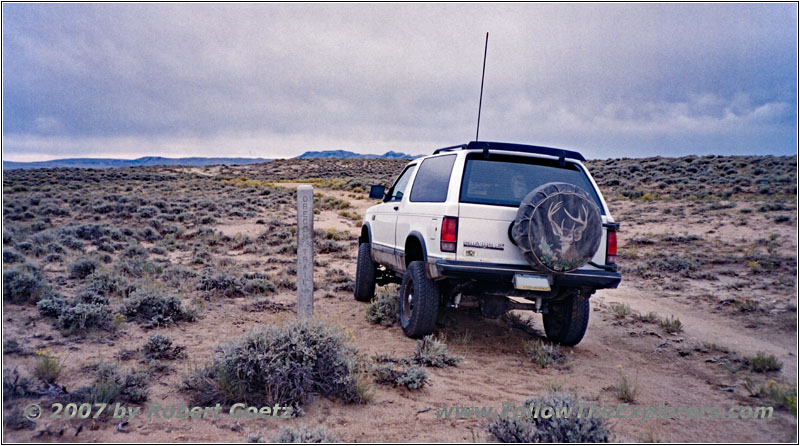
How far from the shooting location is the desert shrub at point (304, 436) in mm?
3346

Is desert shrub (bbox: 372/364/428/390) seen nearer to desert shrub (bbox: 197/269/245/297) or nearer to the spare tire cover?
the spare tire cover

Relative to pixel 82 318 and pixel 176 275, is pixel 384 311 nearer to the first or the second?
pixel 82 318

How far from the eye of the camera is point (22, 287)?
6.68 meters

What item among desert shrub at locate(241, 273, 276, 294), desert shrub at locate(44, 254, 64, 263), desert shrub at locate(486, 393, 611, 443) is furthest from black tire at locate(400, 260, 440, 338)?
desert shrub at locate(44, 254, 64, 263)

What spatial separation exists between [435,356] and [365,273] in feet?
10.6

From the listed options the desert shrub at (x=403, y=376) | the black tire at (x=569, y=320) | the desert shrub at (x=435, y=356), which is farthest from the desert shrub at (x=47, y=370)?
the black tire at (x=569, y=320)

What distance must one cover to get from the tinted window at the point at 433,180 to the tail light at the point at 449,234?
39 cm

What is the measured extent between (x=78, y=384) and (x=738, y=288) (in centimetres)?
1042

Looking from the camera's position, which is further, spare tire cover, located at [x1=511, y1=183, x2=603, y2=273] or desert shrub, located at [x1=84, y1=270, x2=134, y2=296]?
A: desert shrub, located at [x1=84, y1=270, x2=134, y2=296]

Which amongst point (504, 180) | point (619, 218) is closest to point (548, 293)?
point (504, 180)

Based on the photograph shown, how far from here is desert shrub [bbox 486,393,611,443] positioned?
344 cm

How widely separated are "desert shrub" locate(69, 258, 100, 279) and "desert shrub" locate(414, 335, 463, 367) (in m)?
6.42

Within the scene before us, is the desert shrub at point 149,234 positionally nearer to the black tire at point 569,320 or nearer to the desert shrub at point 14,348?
the desert shrub at point 14,348

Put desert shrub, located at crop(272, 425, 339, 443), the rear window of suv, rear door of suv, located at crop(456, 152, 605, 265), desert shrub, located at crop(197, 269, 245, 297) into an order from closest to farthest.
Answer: desert shrub, located at crop(272, 425, 339, 443) → rear door of suv, located at crop(456, 152, 605, 265) → the rear window of suv → desert shrub, located at crop(197, 269, 245, 297)
